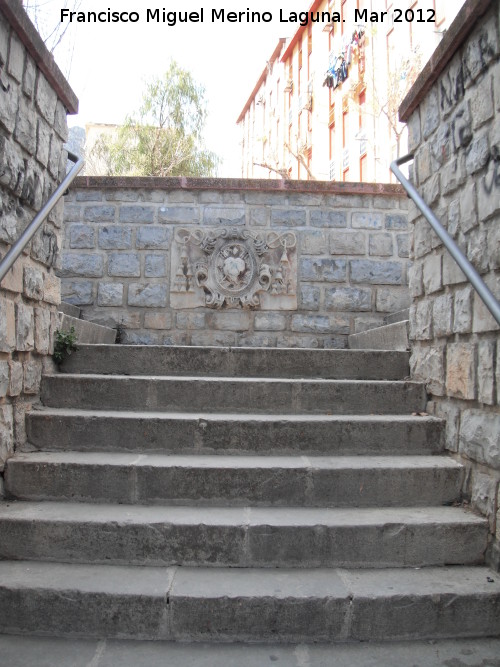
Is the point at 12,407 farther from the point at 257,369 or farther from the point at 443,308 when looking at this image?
the point at 443,308

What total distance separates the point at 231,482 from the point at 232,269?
3475 millimetres

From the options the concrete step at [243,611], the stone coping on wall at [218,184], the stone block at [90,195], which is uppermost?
the stone coping on wall at [218,184]

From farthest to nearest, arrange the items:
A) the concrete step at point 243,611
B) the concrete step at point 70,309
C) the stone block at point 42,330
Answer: the concrete step at point 70,309 → the stone block at point 42,330 → the concrete step at point 243,611

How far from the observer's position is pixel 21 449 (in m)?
2.95

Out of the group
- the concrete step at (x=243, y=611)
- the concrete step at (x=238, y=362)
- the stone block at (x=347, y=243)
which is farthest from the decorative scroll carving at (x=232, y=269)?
the concrete step at (x=243, y=611)

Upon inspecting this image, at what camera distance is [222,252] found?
585 centimetres

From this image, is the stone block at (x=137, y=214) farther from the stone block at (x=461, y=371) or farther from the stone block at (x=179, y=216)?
the stone block at (x=461, y=371)

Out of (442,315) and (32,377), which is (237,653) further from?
(442,315)

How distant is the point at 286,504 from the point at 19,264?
2.01m

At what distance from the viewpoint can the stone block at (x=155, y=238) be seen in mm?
5941

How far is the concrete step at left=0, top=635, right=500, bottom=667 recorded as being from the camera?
194 centimetres

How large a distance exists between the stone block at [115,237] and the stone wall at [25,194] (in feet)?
7.94

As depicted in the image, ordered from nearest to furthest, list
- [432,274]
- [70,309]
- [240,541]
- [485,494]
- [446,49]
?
[240,541]
[485,494]
[446,49]
[432,274]
[70,309]

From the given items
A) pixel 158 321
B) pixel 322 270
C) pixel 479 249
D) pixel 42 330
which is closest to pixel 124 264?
pixel 158 321
